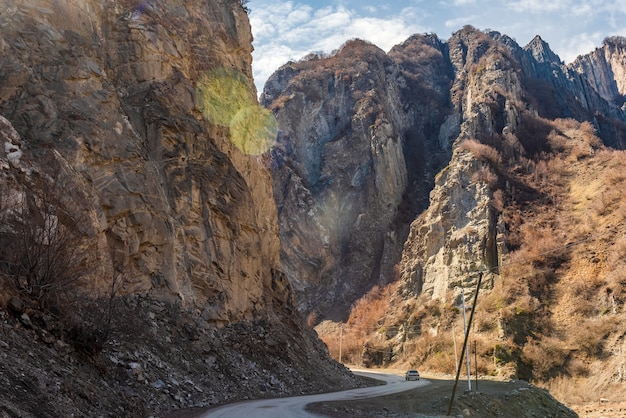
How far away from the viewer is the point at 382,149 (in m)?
87.2

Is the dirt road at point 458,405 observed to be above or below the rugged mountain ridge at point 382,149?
below

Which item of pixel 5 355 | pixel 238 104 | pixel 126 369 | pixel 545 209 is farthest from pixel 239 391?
pixel 545 209

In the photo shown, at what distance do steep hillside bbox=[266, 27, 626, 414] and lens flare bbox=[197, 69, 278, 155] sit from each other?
17787 millimetres

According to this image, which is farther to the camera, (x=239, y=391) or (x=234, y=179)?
(x=234, y=179)

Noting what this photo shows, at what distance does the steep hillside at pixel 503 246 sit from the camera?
4119cm

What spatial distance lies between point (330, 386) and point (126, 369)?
14.6 m

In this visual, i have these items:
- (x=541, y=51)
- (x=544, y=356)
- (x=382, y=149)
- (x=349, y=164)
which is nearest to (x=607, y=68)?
(x=541, y=51)

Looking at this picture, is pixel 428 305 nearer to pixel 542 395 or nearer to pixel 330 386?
pixel 542 395

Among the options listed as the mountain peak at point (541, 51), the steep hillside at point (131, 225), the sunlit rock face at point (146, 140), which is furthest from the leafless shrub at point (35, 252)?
the mountain peak at point (541, 51)

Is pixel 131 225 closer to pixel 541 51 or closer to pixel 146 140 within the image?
pixel 146 140

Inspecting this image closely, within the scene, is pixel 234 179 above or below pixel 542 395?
above

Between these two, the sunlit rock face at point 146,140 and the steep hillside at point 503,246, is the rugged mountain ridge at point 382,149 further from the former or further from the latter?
the sunlit rock face at point 146,140

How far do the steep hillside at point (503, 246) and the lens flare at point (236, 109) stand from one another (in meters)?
17.8

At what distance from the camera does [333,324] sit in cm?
7238
